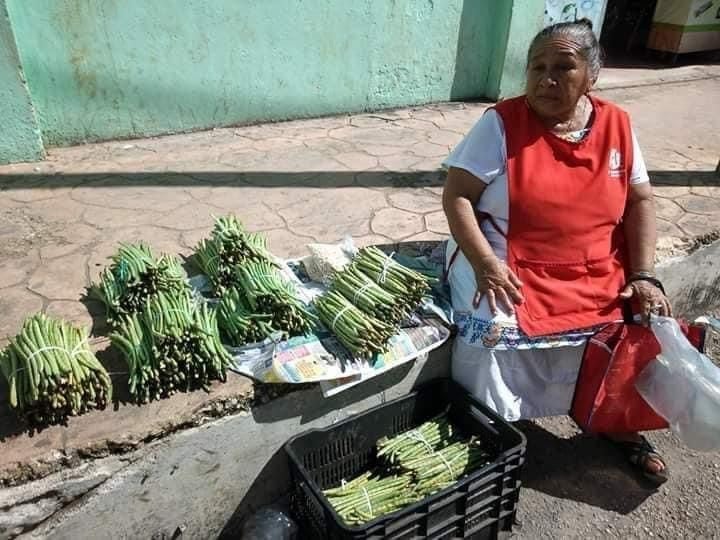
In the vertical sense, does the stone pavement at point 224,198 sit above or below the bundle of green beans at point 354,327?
below

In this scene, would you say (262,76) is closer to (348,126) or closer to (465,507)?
(348,126)

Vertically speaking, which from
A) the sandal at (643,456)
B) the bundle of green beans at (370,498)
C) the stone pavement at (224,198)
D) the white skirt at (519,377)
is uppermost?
the stone pavement at (224,198)

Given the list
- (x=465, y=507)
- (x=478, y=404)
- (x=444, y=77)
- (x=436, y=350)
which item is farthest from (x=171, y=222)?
(x=444, y=77)

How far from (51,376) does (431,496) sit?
1390 millimetres

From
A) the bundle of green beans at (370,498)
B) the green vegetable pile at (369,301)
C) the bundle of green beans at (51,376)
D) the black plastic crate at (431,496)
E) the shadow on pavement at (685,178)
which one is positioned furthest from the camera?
the shadow on pavement at (685,178)

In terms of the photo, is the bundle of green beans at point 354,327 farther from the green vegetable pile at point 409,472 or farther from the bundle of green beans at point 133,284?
the bundle of green beans at point 133,284

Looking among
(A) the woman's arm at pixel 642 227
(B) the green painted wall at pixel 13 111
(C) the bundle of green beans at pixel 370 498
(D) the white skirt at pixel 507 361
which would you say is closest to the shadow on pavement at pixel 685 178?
(A) the woman's arm at pixel 642 227

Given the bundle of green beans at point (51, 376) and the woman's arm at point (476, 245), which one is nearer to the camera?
the bundle of green beans at point (51, 376)

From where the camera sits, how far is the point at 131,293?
8.43ft

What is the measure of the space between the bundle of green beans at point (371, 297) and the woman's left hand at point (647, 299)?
1.07 metres

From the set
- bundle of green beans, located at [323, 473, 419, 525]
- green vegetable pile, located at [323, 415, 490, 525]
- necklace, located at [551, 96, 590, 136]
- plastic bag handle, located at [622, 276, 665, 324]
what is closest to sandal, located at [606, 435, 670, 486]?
→ plastic bag handle, located at [622, 276, 665, 324]

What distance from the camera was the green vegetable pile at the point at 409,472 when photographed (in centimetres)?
231

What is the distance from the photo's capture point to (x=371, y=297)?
2.58 m

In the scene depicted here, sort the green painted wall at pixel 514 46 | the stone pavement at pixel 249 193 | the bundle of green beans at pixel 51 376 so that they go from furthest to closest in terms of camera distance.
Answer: the green painted wall at pixel 514 46, the stone pavement at pixel 249 193, the bundle of green beans at pixel 51 376
